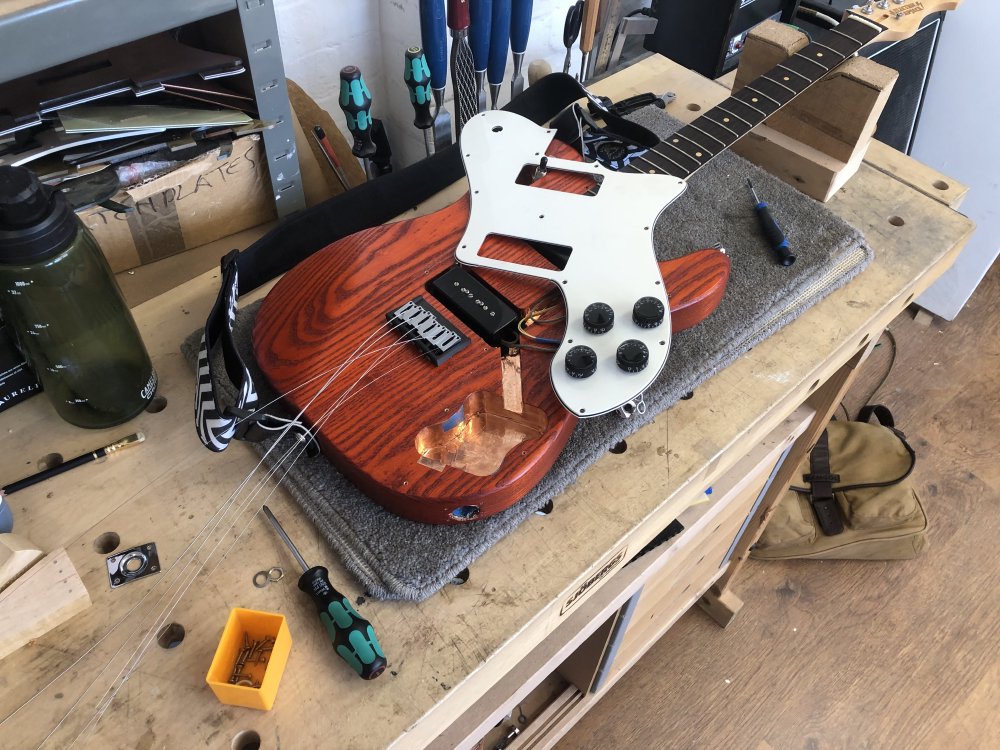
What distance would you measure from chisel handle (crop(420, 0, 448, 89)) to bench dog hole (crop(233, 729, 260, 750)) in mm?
697

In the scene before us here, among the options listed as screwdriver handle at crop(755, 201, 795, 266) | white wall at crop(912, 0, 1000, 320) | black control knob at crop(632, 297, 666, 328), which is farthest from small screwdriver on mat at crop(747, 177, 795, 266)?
white wall at crop(912, 0, 1000, 320)

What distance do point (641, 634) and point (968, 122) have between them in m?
1.13

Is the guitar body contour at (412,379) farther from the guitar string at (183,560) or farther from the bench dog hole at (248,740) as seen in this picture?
the bench dog hole at (248,740)

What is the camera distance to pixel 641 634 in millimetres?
1280

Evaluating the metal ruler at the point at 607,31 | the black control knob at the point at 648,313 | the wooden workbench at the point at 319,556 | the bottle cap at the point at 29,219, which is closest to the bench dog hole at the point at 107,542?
the wooden workbench at the point at 319,556

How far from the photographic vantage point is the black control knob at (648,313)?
0.64 metres

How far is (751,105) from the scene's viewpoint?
2.80 ft

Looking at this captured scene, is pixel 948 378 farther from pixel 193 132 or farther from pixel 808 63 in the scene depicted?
pixel 193 132

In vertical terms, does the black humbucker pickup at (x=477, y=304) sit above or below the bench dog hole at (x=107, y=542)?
above

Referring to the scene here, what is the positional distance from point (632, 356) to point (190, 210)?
48cm

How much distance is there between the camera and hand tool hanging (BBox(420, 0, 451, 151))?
0.87 meters

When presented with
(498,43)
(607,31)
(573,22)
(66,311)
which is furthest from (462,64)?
(66,311)

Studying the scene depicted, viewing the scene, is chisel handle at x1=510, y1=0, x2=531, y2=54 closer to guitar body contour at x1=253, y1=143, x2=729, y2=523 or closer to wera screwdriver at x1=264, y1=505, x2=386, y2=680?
guitar body contour at x1=253, y1=143, x2=729, y2=523

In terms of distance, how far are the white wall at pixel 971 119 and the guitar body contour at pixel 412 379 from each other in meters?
1.10
